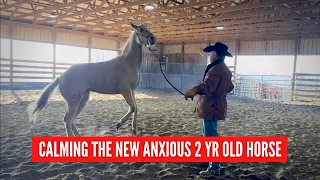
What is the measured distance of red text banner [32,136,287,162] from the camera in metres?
2.82

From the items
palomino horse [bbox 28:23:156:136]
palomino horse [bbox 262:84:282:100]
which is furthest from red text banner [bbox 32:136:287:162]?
palomino horse [bbox 262:84:282:100]

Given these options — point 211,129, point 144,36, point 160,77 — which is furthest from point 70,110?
point 160,77

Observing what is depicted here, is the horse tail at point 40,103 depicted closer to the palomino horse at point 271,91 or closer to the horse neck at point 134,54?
the horse neck at point 134,54

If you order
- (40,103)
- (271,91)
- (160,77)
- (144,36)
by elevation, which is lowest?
(271,91)

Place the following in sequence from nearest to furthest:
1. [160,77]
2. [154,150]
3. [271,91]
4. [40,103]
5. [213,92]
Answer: [213,92]
[154,150]
[40,103]
[271,91]
[160,77]

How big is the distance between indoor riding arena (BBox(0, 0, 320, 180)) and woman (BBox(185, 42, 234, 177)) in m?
0.43

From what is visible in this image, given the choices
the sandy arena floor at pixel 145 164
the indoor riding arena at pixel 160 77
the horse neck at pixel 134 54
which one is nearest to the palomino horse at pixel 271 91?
the indoor riding arena at pixel 160 77

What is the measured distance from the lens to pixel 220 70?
8.02 feet

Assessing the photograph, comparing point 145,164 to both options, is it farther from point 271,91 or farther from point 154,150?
point 271,91

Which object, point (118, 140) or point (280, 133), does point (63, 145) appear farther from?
point (280, 133)

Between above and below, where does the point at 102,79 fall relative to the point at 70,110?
above

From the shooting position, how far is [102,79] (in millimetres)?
3438

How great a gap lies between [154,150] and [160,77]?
45.7 feet

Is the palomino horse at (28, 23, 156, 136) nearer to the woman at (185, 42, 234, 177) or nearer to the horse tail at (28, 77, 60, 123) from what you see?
the horse tail at (28, 77, 60, 123)
